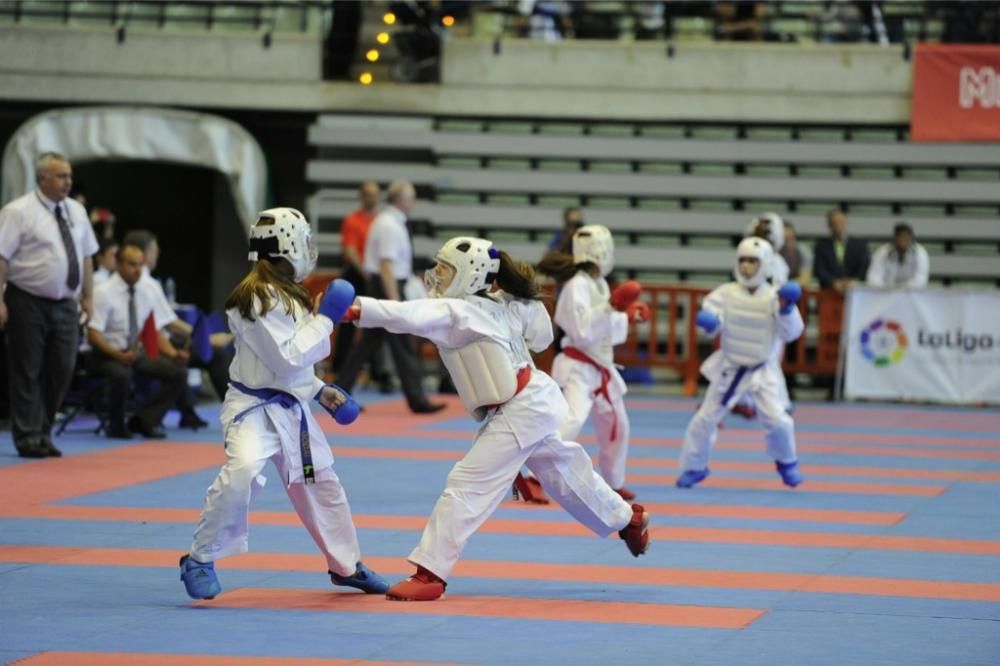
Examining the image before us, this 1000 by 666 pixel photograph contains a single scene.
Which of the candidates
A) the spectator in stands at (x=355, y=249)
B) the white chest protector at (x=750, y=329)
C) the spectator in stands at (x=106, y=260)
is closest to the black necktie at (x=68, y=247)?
the spectator in stands at (x=106, y=260)

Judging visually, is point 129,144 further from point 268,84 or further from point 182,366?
point 182,366

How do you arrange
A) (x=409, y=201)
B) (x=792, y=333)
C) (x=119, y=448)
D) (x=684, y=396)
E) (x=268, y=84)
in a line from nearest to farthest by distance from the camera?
1. (x=792, y=333)
2. (x=119, y=448)
3. (x=409, y=201)
4. (x=684, y=396)
5. (x=268, y=84)

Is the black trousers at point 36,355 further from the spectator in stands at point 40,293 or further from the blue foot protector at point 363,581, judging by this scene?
the blue foot protector at point 363,581

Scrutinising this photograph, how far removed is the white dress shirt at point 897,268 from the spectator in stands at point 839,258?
0.93 ft

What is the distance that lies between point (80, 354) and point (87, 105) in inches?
363

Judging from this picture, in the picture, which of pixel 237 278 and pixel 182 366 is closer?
pixel 182 366

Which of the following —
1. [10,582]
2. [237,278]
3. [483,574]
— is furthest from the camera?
[237,278]

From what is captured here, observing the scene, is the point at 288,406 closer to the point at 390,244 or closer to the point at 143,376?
the point at 143,376

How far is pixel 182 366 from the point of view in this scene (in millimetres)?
13906

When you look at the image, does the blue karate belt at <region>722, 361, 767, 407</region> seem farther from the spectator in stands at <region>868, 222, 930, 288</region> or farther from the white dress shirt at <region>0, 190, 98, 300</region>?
the spectator in stands at <region>868, 222, 930, 288</region>

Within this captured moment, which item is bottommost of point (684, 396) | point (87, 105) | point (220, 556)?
point (684, 396)

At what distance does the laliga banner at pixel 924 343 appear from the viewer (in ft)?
61.4

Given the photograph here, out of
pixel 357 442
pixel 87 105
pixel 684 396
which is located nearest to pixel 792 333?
pixel 357 442

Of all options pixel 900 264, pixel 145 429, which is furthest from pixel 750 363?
pixel 900 264
